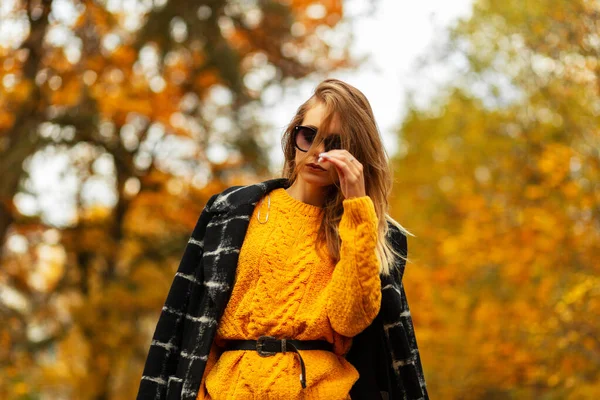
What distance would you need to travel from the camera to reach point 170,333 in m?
3.10

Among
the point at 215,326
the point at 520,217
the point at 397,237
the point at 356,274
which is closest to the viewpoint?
the point at 356,274

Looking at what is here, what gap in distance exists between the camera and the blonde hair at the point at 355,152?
3088mm

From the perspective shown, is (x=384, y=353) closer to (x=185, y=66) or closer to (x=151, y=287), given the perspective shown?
(x=151, y=287)

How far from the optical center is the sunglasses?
3097 millimetres

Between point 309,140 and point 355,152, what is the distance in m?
0.17

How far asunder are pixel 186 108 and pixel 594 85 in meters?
8.05

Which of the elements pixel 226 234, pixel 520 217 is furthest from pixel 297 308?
pixel 520 217

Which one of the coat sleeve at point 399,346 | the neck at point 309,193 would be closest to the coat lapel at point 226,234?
the neck at point 309,193

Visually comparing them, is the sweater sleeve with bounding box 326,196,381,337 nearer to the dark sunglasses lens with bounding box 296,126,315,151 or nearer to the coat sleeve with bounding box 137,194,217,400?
the dark sunglasses lens with bounding box 296,126,315,151

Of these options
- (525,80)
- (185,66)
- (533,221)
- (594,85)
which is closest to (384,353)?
(594,85)

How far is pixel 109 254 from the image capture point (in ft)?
46.9

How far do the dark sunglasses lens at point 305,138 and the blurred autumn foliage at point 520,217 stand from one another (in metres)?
4.93

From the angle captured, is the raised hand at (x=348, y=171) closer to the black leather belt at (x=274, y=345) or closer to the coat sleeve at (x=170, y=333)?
the black leather belt at (x=274, y=345)

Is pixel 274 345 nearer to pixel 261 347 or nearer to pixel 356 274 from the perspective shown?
pixel 261 347
